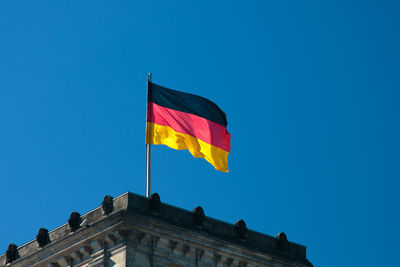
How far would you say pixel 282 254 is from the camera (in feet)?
241

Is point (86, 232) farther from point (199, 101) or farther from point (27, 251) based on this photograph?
point (199, 101)

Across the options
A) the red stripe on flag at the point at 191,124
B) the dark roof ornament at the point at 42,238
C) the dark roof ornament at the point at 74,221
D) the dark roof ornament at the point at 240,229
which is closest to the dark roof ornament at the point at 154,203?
the dark roof ornament at the point at 74,221

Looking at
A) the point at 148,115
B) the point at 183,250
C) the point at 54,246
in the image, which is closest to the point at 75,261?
the point at 54,246

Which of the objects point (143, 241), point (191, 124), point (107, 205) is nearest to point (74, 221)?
point (107, 205)

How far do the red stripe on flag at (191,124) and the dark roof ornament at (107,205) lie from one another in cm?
729

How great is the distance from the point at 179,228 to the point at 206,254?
2.47m

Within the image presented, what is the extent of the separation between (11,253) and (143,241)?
970 centimetres

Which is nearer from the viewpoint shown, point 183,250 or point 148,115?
point 183,250

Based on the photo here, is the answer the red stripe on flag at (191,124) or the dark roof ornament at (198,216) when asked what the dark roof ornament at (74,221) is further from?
the red stripe on flag at (191,124)

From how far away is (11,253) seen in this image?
72.3 m

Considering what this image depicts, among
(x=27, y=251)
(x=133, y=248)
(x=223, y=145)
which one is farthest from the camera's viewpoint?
(x=223, y=145)

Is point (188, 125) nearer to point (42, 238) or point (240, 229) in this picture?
point (240, 229)

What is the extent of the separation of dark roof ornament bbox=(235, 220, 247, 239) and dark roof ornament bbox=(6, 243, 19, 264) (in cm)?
1274

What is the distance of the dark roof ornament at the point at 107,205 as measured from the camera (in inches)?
2660
